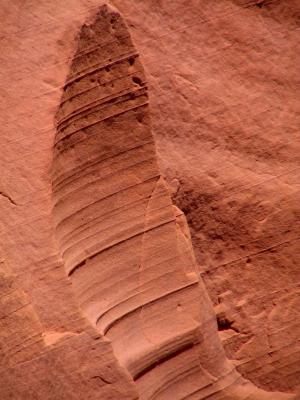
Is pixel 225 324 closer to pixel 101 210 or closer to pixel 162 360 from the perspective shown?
pixel 162 360

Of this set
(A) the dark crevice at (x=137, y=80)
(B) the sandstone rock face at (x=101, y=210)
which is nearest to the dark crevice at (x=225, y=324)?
(B) the sandstone rock face at (x=101, y=210)

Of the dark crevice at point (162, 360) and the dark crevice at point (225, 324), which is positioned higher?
the dark crevice at point (225, 324)

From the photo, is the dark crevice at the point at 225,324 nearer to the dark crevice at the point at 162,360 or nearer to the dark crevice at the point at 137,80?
the dark crevice at the point at 162,360

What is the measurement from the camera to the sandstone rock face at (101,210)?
182 cm

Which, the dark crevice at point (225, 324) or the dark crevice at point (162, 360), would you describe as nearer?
the dark crevice at point (162, 360)

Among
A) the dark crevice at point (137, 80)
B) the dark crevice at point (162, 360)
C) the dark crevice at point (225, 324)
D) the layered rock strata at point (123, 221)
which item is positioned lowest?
the dark crevice at point (162, 360)

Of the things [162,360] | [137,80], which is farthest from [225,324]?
[137,80]

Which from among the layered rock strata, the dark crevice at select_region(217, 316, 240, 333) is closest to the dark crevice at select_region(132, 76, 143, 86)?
the layered rock strata

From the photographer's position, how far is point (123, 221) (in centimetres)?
184

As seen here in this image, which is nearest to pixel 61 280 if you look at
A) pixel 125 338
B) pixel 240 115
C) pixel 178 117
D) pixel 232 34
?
pixel 125 338

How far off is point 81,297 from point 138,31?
698 mm

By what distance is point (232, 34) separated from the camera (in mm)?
1894

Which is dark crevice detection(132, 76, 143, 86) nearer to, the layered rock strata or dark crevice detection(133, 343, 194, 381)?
the layered rock strata

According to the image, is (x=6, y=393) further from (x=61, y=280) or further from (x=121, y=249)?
(x=121, y=249)
